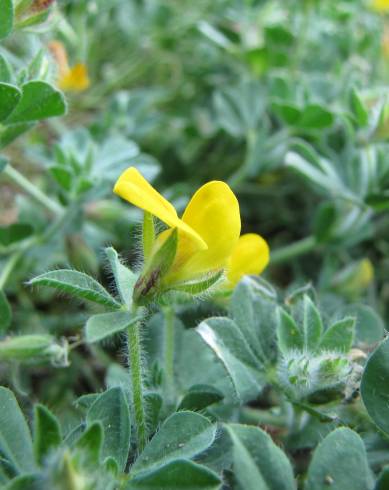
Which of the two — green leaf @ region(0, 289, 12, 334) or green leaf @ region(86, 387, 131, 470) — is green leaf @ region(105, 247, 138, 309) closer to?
green leaf @ region(86, 387, 131, 470)

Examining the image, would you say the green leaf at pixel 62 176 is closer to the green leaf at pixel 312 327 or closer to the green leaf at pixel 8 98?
the green leaf at pixel 8 98

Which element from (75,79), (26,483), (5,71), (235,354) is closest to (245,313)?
(235,354)

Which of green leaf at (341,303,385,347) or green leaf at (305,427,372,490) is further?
green leaf at (341,303,385,347)

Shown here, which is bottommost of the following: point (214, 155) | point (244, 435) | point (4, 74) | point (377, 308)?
point (377, 308)

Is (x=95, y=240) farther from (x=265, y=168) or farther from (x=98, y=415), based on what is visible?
(x=98, y=415)

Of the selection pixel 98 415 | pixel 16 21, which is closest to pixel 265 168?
pixel 16 21

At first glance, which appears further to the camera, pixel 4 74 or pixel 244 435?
pixel 4 74

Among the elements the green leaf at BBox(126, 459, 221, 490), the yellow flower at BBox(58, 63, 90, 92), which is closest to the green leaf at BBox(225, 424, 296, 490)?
the green leaf at BBox(126, 459, 221, 490)
